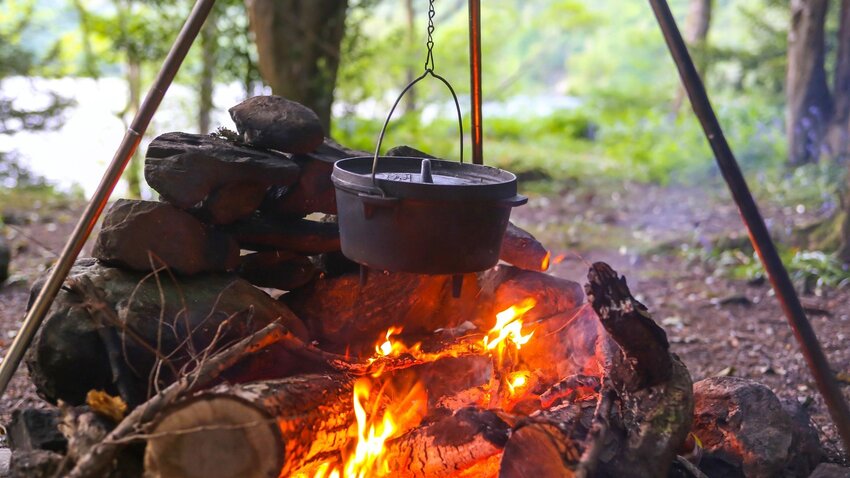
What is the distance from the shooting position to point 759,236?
98.5 inches

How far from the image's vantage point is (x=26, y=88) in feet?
28.2

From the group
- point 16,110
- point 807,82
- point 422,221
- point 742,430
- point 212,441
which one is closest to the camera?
point 212,441

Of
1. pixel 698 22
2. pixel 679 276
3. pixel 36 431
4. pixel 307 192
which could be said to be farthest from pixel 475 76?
pixel 698 22

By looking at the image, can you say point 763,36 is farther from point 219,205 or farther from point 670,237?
point 219,205

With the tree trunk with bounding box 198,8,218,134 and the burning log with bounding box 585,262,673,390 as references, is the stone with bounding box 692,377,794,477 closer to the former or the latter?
the burning log with bounding box 585,262,673,390

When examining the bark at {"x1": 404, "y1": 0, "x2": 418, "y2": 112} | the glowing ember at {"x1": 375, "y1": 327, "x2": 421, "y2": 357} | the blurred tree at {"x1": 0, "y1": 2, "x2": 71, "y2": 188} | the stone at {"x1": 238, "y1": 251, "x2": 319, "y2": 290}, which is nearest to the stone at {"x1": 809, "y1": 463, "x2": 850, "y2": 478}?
the glowing ember at {"x1": 375, "y1": 327, "x2": 421, "y2": 357}

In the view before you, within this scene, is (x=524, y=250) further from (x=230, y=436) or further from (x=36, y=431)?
(x=36, y=431)

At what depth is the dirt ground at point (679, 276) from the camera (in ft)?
13.4

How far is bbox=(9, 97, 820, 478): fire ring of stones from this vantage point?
211 cm

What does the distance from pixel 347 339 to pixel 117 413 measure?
3.38 feet

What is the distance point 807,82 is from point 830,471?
6.91 meters

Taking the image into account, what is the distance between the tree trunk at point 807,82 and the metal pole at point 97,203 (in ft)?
24.5

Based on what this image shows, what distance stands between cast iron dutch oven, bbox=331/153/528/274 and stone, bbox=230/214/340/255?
1.80ft

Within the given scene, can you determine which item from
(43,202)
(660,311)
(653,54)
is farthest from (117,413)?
(653,54)
